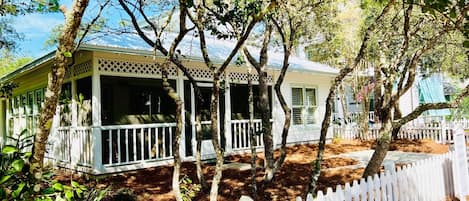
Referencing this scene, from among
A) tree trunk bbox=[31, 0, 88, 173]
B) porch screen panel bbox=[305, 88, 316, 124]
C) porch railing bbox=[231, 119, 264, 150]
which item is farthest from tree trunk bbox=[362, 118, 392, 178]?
porch screen panel bbox=[305, 88, 316, 124]

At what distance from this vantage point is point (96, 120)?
8.43 m

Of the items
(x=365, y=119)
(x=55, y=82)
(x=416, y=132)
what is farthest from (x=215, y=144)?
(x=365, y=119)

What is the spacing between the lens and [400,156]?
10523 millimetres

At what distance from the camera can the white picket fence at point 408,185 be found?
3662 millimetres

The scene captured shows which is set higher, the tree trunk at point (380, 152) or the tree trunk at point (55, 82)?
the tree trunk at point (55, 82)

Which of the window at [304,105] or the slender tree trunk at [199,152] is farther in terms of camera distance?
the window at [304,105]

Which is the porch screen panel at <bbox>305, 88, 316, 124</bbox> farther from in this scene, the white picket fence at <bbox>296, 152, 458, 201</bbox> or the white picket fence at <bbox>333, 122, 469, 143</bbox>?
the white picket fence at <bbox>296, 152, 458, 201</bbox>

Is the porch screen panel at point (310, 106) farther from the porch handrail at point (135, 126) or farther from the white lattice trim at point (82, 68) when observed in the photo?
the white lattice trim at point (82, 68)

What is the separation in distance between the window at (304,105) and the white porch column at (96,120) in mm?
7640

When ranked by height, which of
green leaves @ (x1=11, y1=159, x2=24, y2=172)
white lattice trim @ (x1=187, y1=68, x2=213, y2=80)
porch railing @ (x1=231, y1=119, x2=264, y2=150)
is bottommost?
porch railing @ (x1=231, y1=119, x2=264, y2=150)

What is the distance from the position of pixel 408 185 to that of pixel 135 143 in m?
6.25

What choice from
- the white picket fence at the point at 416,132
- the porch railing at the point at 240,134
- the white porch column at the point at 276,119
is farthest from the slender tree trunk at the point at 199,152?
the white picket fence at the point at 416,132

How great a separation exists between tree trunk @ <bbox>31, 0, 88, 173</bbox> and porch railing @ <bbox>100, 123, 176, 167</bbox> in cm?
626

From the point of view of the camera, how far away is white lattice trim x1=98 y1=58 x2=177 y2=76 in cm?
865
